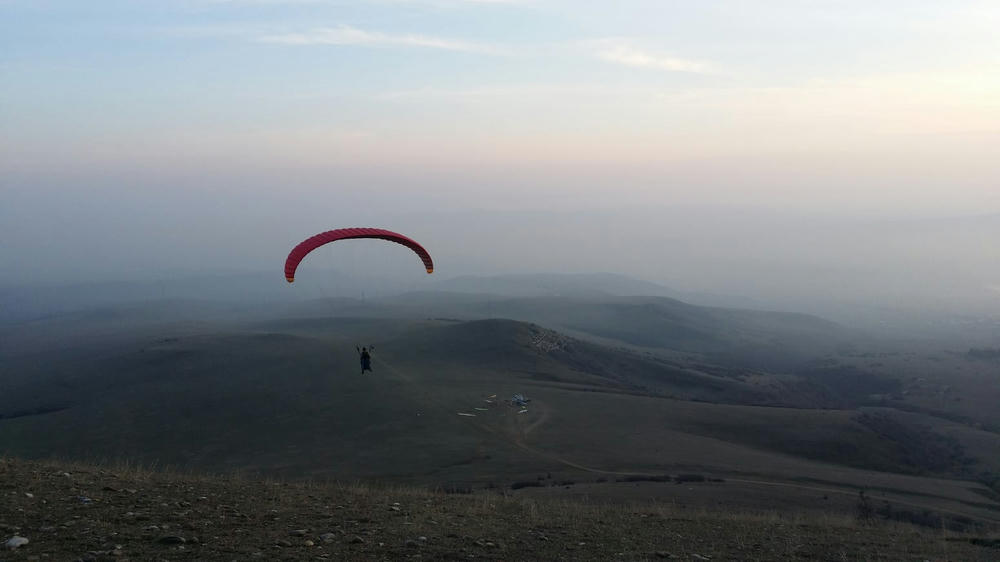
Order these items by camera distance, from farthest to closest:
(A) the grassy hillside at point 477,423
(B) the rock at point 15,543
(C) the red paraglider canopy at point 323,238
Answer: (A) the grassy hillside at point 477,423, (C) the red paraglider canopy at point 323,238, (B) the rock at point 15,543

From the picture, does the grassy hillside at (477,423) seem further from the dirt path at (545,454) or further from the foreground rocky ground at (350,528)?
the foreground rocky ground at (350,528)

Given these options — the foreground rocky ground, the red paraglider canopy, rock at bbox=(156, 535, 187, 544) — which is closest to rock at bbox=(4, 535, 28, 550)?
the foreground rocky ground

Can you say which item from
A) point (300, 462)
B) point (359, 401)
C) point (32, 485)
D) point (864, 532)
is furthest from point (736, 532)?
point (359, 401)

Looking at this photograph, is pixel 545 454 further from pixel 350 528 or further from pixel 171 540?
pixel 171 540

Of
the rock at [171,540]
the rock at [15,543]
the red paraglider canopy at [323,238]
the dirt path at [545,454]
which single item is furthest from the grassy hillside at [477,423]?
the rock at [15,543]

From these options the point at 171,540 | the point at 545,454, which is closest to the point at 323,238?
the point at 545,454

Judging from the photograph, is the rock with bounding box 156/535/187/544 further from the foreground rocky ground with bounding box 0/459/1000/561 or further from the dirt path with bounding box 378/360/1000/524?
the dirt path with bounding box 378/360/1000/524
